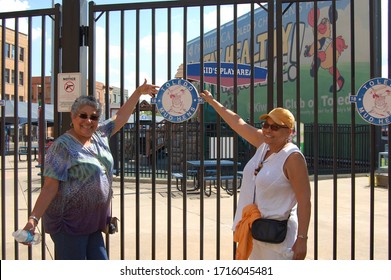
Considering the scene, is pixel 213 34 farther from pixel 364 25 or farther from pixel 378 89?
pixel 378 89

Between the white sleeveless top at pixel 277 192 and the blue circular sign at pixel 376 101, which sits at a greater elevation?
the blue circular sign at pixel 376 101

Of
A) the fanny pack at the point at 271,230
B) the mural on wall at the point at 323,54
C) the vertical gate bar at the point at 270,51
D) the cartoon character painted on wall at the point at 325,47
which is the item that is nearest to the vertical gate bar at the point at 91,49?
the vertical gate bar at the point at 270,51

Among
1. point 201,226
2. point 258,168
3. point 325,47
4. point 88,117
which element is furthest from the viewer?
point 325,47

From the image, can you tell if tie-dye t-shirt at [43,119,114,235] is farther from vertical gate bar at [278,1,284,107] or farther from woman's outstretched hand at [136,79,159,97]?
vertical gate bar at [278,1,284,107]

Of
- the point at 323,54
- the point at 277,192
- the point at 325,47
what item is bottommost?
the point at 277,192

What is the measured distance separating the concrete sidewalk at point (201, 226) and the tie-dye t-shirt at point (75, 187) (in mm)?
789

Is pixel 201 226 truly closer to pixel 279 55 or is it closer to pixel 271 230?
pixel 271 230

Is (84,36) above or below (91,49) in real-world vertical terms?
above

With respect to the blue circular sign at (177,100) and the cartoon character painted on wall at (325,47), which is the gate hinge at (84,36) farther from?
the cartoon character painted on wall at (325,47)

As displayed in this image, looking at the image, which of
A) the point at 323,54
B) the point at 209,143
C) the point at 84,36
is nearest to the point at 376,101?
the point at 84,36

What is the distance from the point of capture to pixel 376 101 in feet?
11.1

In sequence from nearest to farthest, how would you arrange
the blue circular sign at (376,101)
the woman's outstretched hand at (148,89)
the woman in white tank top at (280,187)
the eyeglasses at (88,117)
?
the woman in white tank top at (280,187), the eyeglasses at (88,117), the blue circular sign at (376,101), the woman's outstretched hand at (148,89)

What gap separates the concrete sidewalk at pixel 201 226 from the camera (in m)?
3.81

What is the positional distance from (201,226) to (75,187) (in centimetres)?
125
